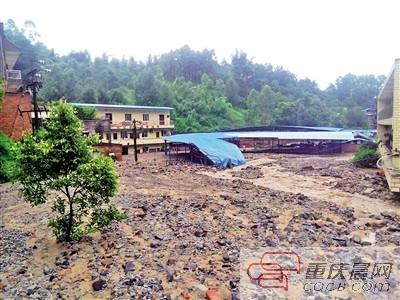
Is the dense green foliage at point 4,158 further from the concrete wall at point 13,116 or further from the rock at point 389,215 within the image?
the rock at point 389,215

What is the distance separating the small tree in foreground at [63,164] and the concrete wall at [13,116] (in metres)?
12.6

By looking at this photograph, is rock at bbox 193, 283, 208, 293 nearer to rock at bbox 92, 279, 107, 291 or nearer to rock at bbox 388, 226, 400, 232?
rock at bbox 92, 279, 107, 291

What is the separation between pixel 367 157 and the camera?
79.9ft

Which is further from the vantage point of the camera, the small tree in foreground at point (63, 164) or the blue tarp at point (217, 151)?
the blue tarp at point (217, 151)

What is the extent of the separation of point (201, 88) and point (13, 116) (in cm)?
3780

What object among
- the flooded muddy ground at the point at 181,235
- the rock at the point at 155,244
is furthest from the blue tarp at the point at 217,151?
the rock at the point at 155,244

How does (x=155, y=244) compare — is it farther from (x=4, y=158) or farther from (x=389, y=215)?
(x=4, y=158)

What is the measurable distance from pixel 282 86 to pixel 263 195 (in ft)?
198

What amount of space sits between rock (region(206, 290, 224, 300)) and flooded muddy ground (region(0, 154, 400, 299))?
0.10m

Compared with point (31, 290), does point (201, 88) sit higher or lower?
higher

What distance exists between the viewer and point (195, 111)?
48625 mm

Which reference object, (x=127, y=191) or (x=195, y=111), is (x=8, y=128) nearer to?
(x=127, y=191)

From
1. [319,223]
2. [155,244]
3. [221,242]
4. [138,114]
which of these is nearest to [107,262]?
[155,244]

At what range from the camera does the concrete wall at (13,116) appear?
1941cm
